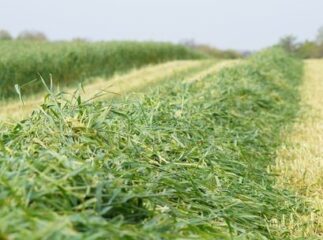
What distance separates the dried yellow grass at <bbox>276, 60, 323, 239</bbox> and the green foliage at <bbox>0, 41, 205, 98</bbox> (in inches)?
253

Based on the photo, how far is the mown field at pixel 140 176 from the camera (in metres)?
2.27

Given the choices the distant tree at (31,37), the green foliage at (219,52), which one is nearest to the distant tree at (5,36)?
the distant tree at (31,37)

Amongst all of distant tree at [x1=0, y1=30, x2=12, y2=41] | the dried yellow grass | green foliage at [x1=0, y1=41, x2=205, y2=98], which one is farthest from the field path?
distant tree at [x1=0, y1=30, x2=12, y2=41]

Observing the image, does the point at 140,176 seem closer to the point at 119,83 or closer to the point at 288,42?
the point at 119,83

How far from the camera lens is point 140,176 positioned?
3.08m

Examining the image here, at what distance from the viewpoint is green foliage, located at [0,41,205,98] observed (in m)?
15.3

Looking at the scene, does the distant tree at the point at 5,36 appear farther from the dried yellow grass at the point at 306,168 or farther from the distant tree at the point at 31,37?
the dried yellow grass at the point at 306,168

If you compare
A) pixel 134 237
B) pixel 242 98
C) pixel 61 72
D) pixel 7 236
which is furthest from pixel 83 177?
pixel 61 72

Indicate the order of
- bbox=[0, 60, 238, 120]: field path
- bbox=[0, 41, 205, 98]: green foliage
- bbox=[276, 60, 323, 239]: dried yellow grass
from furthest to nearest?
1. bbox=[0, 41, 205, 98]: green foliage
2. bbox=[0, 60, 238, 120]: field path
3. bbox=[276, 60, 323, 239]: dried yellow grass

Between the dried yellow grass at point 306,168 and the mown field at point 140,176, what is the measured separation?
60mm

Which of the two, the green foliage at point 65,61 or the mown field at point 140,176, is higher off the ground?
the mown field at point 140,176

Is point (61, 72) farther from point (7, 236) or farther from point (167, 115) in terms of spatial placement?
point (7, 236)

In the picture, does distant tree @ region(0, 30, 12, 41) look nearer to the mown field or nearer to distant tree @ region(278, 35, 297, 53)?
distant tree @ region(278, 35, 297, 53)

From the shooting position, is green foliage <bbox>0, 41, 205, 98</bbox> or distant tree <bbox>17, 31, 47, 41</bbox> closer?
green foliage <bbox>0, 41, 205, 98</bbox>
